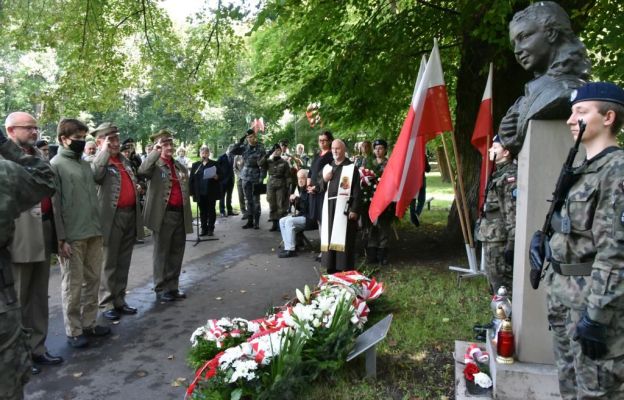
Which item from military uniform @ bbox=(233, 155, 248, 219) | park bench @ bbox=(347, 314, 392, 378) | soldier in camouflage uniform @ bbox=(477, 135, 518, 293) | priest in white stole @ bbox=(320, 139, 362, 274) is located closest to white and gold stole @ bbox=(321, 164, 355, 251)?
priest in white stole @ bbox=(320, 139, 362, 274)

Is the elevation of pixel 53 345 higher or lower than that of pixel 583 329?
lower

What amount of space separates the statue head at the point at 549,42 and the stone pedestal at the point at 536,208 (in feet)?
1.50

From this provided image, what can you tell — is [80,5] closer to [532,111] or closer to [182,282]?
[182,282]

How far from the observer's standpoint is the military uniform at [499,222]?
471cm

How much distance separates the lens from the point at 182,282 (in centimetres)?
751

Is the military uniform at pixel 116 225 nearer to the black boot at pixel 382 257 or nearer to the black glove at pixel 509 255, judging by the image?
the black boot at pixel 382 257

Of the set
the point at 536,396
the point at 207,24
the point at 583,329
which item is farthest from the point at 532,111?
the point at 207,24

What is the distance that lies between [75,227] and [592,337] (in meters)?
4.54

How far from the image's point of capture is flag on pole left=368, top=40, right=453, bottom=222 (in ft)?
18.2

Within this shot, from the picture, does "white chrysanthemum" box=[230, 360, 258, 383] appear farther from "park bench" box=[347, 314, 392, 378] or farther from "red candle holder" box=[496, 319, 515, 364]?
"red candle holder" box=[496, 319, 515, 364]

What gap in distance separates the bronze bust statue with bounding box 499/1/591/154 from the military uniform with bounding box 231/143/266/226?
889 centimetres

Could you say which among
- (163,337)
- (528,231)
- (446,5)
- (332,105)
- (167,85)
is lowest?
(163,337)

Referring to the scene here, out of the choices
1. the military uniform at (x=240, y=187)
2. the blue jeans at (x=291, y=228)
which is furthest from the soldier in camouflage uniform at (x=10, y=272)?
the military uniform at (x=240, y=187)

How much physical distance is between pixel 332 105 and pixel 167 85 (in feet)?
15.1
